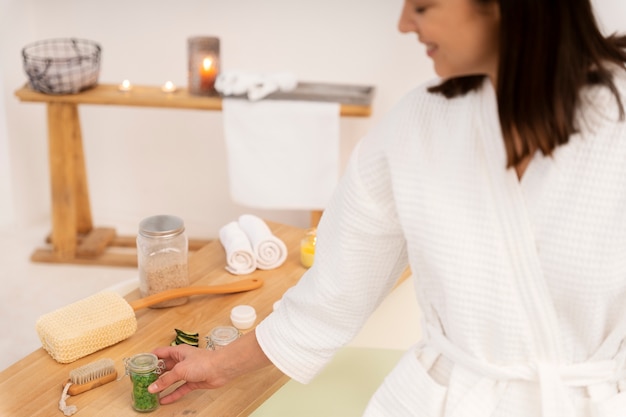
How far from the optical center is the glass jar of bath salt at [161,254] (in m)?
1.92

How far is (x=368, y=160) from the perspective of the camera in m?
1.20

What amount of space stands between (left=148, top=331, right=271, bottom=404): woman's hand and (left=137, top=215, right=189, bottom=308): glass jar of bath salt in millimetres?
419

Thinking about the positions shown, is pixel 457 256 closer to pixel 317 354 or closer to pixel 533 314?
pixel 533 314

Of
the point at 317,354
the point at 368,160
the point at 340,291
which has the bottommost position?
the point at 317,354

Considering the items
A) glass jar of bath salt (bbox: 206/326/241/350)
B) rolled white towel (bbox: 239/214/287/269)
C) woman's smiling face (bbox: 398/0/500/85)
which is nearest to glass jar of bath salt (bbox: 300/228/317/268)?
rolled white towel (bbox: 239/214/287/269)

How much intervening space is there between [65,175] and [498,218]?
7.74 feet

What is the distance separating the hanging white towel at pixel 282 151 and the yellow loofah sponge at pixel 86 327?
1.27m

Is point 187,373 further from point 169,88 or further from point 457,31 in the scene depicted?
point 169,88

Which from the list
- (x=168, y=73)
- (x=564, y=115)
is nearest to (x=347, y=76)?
(x=168, y=73)

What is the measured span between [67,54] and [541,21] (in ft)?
8.66

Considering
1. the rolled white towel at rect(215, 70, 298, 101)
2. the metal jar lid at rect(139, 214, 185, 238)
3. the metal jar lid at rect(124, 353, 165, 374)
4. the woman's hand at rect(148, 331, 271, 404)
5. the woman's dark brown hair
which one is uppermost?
the woman's dark brown hair

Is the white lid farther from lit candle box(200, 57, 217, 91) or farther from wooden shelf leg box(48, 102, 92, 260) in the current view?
wooden shelf leg box(48, 102, 92, 260)

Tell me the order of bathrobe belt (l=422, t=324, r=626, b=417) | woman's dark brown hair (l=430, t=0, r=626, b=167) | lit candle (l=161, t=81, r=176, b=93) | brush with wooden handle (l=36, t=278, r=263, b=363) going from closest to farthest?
woman's dark brown hair (l=430, t=0, r=626, b=167) < bathrobe belt (l=422, t=324, r=626, b=417) < brush with wooden handle (l=36, t=278, r=263, b=363) < lit candle (l=161, t=81, r=176, b=93)

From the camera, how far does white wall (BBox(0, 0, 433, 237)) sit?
323 centimetres
